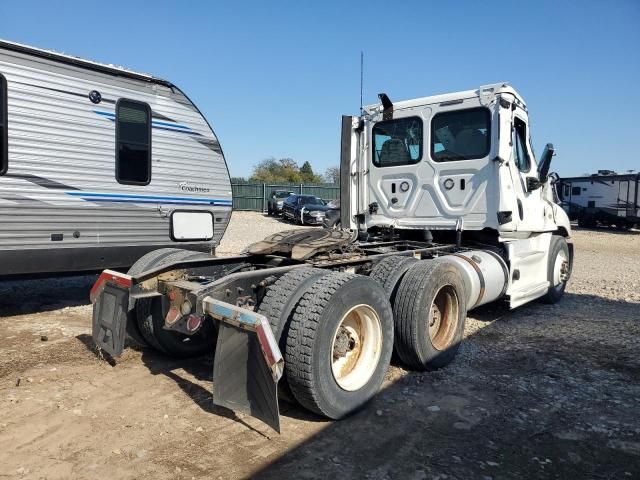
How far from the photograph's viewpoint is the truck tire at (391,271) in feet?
14.9

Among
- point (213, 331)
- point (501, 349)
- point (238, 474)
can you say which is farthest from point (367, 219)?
point (238, 474)

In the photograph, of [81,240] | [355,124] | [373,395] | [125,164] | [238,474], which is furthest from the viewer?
[355,124]

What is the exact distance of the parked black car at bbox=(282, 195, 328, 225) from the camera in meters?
24.4

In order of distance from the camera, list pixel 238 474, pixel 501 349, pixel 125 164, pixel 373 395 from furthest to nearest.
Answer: pixel 125 164 < pixel 501 349 < pixel 373 395 < pixel 238 474

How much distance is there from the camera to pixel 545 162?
688cm

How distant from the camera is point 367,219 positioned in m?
7.16

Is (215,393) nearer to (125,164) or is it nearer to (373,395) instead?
(373,395)

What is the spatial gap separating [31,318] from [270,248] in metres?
3.62

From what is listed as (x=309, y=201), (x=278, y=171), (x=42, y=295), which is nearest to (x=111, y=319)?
(x=42, y=295)

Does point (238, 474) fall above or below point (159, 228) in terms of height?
below

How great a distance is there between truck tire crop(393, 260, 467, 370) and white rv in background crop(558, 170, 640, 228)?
2114 centimetres

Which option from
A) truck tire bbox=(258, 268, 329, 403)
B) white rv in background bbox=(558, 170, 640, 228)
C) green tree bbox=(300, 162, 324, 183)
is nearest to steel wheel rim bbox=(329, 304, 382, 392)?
truck tire bbox=(258, 268, 329, 403)

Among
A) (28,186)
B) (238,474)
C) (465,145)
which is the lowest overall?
(238,474)

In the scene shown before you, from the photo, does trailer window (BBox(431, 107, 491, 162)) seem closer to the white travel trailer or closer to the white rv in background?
the white travel trailer
